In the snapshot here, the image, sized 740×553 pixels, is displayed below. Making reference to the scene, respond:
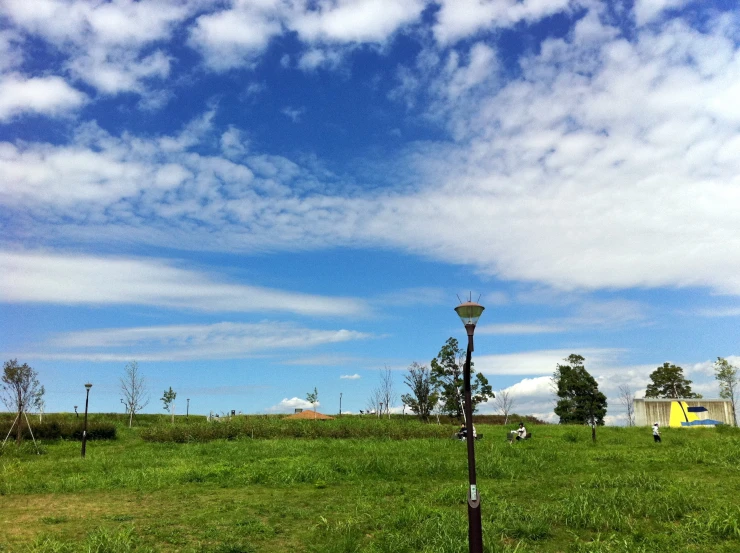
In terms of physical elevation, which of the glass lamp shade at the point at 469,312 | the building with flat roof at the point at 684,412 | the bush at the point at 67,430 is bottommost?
the bush at the point at 67,430

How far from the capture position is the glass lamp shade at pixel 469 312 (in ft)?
30.3

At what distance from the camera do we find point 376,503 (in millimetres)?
14078

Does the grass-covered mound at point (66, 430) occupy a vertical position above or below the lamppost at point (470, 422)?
below

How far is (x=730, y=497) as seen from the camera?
44.2ft

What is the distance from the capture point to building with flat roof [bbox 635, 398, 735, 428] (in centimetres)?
4422

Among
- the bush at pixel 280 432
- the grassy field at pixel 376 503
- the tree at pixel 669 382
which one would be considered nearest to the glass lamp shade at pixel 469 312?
the grassy field at pixel 376 503

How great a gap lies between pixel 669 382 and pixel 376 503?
5783 cm

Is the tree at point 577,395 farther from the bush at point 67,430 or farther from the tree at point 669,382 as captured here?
the bush at point 67,430

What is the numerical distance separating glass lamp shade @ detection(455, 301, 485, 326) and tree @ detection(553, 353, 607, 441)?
50.0 m

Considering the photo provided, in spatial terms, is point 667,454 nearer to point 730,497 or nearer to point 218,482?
point 730,497

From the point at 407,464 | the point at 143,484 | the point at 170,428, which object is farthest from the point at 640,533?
the point at 170,428

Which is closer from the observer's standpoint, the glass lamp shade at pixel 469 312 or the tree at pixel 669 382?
the glass lamp shade at pixel 469 312

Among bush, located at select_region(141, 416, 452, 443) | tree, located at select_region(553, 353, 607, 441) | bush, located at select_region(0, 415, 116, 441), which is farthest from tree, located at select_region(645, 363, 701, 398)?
bush, located at select_region(0, 415, 116, 441)

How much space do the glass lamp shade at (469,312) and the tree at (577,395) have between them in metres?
50.0
